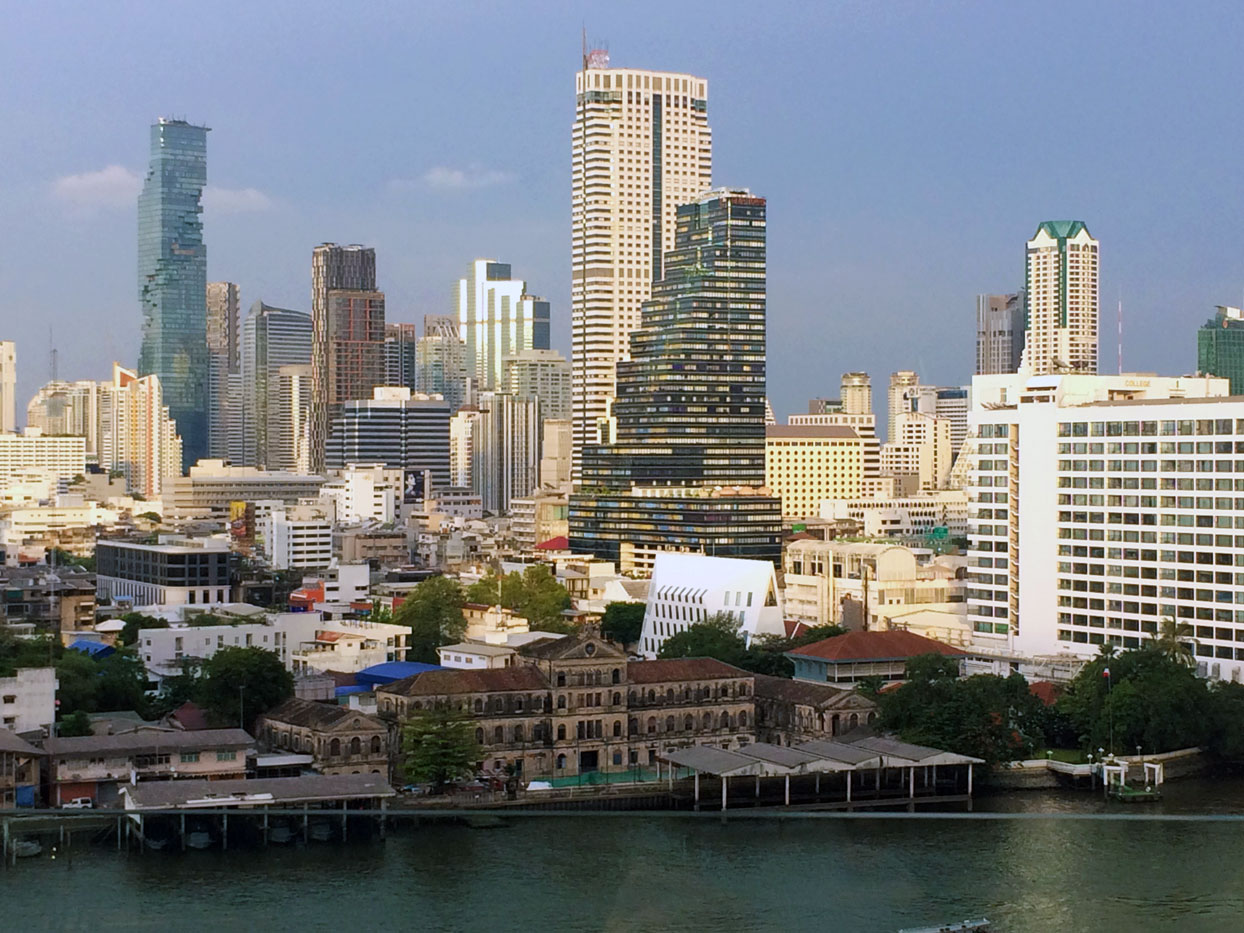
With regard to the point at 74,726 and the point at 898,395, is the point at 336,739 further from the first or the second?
the point at 898,395

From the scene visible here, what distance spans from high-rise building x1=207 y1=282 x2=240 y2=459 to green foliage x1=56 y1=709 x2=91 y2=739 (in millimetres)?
107431

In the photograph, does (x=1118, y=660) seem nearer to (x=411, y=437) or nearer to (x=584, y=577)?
(x=584, y=577)

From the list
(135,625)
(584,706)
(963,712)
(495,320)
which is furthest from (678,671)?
(495,320)

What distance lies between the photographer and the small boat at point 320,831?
697 inches

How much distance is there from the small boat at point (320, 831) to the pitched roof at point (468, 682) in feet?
9.57

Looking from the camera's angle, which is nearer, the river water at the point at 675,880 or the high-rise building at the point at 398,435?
the river water at the point at 675,880

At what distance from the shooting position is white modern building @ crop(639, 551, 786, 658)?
31.0m

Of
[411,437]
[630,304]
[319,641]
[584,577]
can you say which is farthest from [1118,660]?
[411,437]

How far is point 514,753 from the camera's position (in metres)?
20.9

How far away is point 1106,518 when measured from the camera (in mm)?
27344

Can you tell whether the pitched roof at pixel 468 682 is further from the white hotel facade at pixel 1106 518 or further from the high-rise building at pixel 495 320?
the high-rise building at pixel 495 320

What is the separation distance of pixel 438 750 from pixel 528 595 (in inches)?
614

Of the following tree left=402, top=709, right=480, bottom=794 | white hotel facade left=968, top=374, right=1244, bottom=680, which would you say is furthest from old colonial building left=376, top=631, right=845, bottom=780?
white hotel facade left=968, top=374, right=1244, bottom=680

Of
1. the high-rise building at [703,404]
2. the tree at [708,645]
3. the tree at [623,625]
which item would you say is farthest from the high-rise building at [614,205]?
the tree at [708,645]
